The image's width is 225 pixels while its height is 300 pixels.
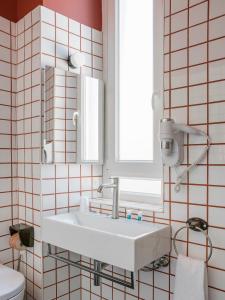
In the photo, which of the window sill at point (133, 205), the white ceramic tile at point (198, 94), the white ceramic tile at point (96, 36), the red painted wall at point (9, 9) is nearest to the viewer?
the white ceramic tile at point (198, 94)

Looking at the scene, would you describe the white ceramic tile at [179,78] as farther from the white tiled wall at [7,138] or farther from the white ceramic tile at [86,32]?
the white tiled wall at [7,138]

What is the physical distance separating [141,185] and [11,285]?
90cm

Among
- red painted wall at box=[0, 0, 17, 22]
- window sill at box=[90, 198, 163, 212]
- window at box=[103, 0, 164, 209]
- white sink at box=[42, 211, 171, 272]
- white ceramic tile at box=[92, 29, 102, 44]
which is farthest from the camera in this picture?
white ceramic tile at box=[92, 29, 102, 44]

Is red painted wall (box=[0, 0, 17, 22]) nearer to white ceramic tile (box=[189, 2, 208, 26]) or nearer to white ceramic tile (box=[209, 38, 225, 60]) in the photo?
white ceramic tile (box=[189, 2, 208, 26])

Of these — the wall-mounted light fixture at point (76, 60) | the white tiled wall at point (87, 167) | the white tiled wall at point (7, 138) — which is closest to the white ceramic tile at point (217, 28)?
the white tiled wall at point (87, 167)

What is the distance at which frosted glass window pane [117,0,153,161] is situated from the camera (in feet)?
5.50

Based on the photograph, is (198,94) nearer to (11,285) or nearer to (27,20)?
(27,20)

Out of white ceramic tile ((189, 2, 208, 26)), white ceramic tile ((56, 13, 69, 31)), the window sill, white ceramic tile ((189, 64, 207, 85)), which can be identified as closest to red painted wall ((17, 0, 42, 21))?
white ceramic tile ((56, 13, 69, 31))

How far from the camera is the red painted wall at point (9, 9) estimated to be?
171cm

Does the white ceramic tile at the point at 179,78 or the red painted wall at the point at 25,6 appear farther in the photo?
the red painted wall at the point at 25,6

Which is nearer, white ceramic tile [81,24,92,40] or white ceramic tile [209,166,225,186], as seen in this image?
white ceramic tile [209,166,225,186]

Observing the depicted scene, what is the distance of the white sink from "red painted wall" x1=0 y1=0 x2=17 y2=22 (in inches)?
51.4

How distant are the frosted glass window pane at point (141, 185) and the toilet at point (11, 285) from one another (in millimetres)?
800

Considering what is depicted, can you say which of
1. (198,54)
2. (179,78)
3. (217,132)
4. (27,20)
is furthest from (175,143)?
(27,20)
